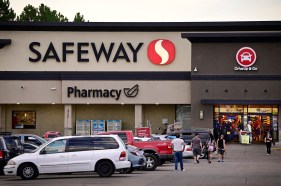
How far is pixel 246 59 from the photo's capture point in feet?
211

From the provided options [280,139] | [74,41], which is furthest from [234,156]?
[74,41]

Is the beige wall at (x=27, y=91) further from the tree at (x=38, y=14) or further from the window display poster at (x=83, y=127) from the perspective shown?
the tree at (x=38, y=14)

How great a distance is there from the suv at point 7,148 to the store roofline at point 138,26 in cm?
3381

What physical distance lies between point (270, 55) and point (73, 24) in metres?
17.0

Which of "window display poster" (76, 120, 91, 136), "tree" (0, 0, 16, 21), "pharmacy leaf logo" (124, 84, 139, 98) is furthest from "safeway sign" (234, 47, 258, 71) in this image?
"tree" (0, 0, 16, 21)

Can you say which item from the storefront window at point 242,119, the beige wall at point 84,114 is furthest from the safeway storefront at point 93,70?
the storefront window at point 242,119

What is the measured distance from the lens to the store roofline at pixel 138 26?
68.4m

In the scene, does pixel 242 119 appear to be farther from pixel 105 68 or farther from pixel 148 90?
pixel 105 68

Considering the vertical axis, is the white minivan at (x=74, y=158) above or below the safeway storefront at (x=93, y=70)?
below

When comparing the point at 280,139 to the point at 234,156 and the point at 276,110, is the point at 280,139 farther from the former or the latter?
the point at 234,156

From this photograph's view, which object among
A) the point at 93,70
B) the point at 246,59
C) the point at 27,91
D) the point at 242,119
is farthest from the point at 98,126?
the point at 246,59

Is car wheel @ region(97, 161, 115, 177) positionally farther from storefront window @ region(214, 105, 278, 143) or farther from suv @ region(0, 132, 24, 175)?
storefront window @ region(214, 105, 278, 143)

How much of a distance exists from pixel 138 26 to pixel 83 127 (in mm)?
9934

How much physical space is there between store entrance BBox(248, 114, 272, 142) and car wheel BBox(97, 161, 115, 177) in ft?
113
